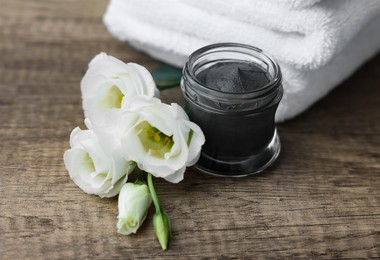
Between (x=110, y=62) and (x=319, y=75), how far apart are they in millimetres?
290

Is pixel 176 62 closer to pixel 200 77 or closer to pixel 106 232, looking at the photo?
pixel 200 77

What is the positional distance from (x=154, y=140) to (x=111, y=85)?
0.09 m

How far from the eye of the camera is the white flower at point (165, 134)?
67cm

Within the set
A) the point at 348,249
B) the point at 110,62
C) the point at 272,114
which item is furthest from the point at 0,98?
the point at 348,249

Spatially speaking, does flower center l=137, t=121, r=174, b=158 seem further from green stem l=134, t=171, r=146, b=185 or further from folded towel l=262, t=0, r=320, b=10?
folded towel l=262, t=0, r=320, b=10

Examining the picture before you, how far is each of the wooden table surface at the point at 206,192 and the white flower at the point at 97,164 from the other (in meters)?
0.02

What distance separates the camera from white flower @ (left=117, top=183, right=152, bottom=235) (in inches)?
25.6

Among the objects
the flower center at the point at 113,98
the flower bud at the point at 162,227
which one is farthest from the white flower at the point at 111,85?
the flower bud at the point at 162,227

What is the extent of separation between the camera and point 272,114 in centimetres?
73

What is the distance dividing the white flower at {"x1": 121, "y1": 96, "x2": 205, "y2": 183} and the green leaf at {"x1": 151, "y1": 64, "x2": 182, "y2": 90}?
0.21m

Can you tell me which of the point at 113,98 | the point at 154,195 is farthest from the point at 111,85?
the point at 154,195

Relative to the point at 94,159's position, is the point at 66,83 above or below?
below

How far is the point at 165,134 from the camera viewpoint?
27.2 inches

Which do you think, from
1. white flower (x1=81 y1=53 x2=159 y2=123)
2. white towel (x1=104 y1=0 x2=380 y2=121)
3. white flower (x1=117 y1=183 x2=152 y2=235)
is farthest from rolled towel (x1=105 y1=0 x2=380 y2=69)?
white flower (x1=117 y1=183 x2=152 y2=235)
